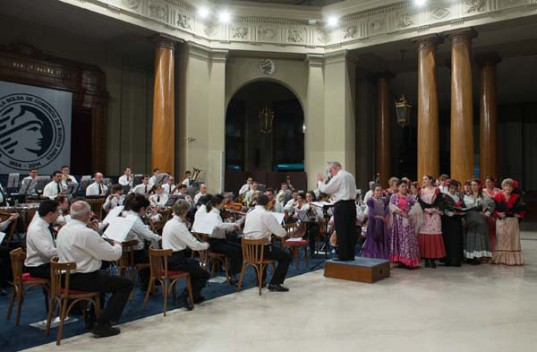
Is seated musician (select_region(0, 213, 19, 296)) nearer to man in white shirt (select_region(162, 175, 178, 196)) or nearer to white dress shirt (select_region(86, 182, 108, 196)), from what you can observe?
white dress shirt (select_region(86, 182, 108, 196))

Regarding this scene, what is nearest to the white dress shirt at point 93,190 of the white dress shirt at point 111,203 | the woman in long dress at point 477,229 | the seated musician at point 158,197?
the seated musician at point 158,197

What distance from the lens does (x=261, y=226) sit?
6.11 meters

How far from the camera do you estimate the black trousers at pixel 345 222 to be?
6621 millimetres

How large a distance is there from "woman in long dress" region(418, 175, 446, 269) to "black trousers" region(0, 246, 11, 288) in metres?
6.38

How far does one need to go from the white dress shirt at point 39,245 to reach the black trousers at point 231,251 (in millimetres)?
2299

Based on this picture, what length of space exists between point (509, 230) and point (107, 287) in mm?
6866

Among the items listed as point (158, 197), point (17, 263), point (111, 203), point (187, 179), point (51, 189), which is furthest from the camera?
point (187, 179)

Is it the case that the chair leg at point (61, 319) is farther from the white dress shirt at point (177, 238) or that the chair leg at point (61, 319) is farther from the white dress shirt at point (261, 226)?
the white dress shirt at point (261, 226)

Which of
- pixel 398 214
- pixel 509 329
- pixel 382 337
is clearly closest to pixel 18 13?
pixel 398 214

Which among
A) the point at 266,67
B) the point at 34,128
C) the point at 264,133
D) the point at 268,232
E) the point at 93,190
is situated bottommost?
the point at 268,232

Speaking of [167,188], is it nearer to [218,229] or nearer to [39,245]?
[218,229]

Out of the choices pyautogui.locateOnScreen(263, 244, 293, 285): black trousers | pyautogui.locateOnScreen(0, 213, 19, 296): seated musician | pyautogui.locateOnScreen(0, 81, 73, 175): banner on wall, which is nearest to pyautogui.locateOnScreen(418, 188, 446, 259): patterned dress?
pyautogui.locateOnScreen(263, 244, 293, 285): black trousers

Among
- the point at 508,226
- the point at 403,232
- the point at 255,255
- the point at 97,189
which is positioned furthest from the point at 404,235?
the point at 97,189

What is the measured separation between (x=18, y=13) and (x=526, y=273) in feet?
42.5
